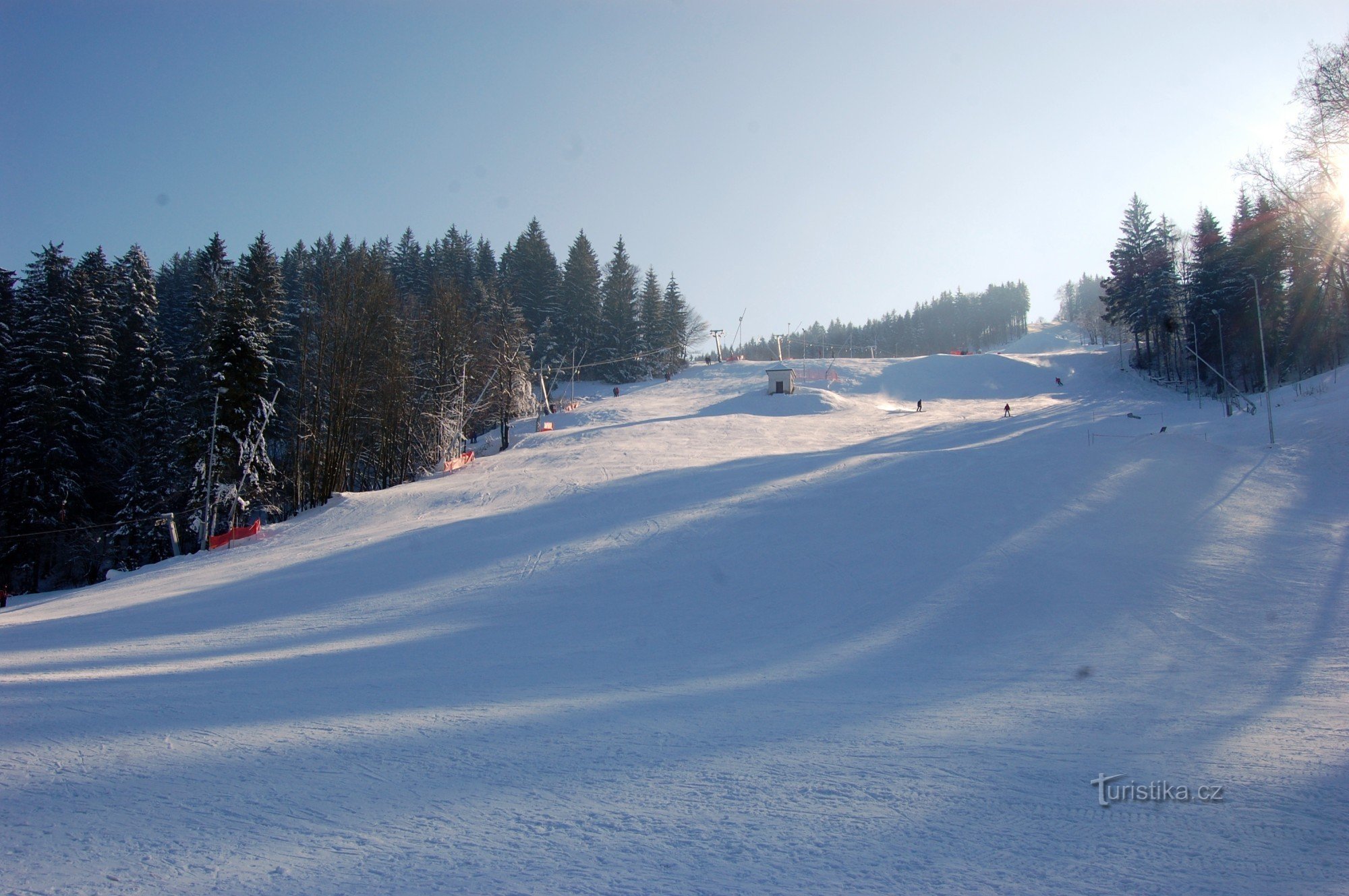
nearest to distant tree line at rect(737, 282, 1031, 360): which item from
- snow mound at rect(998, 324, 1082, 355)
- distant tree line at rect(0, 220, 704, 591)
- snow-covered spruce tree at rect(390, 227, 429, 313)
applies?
snow mound at rect(998, 324, 1082, 355)

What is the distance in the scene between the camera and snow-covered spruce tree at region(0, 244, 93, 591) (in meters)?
32.9

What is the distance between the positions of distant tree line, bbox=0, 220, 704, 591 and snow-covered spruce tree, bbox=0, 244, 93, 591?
0.08 metres

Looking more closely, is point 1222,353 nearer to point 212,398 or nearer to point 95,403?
point 212,398

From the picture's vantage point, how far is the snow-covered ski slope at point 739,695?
4102 millimetres

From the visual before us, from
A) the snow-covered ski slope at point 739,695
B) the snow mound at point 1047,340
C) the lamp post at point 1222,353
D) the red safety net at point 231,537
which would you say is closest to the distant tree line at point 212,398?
the red safety net at point 231,537

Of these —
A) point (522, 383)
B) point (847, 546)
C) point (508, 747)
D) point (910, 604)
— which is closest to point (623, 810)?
point (508, 747)

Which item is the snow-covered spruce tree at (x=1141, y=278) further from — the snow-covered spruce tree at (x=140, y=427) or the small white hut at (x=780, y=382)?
the snow-covered spruce tree at (x=140, y=427)

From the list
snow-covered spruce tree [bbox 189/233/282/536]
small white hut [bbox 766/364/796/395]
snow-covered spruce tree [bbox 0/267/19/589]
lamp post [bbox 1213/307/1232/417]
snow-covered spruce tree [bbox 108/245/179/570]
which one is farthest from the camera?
small white hut [bbox 766/364/796/395]

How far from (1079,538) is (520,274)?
70.5 meters

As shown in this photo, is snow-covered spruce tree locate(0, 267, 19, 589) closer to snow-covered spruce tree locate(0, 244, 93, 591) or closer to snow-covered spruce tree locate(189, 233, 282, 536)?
snow-covered spruce tree locate(0, 244, 93, 591)

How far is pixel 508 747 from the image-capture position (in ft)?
19.4

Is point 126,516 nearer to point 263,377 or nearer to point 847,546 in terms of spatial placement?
point 263,377

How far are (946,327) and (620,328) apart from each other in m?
97.5

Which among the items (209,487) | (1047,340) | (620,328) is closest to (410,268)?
(620,328)
